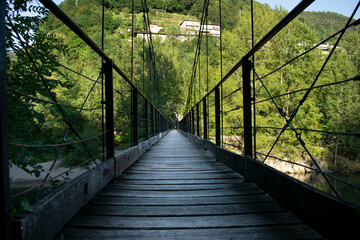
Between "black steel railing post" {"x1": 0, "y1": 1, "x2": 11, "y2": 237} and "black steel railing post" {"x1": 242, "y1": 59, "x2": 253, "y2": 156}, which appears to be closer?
"black steel railing post" {"x1": 0, "y1": 1, "x2": 11, "y2": 237}

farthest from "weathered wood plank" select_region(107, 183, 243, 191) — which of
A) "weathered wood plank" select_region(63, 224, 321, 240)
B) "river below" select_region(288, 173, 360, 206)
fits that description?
"river below" select_region(288, 173, 360, 206)

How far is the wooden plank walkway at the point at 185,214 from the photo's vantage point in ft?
2.71

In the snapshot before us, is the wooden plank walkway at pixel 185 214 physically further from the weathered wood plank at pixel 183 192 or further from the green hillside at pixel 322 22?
the green hillside at pixel 322 22

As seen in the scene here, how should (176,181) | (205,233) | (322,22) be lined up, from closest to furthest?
1. (205,233)
2. (176,181)
3. (322,22)

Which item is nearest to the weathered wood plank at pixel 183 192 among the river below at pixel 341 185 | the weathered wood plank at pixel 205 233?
the weathered wood plank at pixel 205 233

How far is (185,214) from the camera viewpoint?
3.32 feet

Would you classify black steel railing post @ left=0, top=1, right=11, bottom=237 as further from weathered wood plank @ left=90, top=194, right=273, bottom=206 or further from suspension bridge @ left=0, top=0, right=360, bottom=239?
weathered wood plank @ left=90, top=194, right=273, bottom=206

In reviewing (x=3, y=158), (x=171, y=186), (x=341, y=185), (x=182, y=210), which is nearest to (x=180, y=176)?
(x=171, y=186)

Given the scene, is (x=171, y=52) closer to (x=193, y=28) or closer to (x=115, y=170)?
(x=115, y=170)

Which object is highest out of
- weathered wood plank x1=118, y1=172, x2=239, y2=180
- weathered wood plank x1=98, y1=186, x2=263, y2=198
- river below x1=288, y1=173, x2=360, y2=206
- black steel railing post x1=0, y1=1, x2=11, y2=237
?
black steel railing post x1=0, y1=1, x2=11, y2=237

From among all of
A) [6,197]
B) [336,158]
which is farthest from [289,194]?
[336,158]

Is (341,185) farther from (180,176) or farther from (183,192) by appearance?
(183,192)

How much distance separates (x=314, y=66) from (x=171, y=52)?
10965 mm

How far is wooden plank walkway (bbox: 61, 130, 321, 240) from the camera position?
2.71ft
